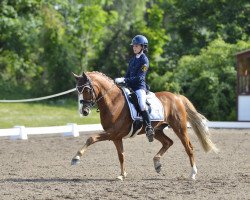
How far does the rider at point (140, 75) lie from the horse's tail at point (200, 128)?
1092mm

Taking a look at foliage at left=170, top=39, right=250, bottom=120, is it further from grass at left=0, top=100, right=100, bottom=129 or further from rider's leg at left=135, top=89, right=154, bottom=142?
rider's leg at left=135, top=89, right=154, bottom=142

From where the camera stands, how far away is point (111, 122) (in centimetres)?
998

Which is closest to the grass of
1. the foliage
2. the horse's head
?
the foliage

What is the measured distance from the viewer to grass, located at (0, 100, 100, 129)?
2286 cm

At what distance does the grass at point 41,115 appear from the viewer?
22.9 m

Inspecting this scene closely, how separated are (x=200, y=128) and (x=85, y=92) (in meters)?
2.42

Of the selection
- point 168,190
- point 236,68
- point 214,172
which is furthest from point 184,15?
point 168,190

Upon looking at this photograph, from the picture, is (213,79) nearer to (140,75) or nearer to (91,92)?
(140,75)

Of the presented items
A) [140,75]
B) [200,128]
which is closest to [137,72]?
[140,75]

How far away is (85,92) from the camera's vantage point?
9.77 m

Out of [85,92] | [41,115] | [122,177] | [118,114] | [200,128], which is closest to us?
[85,92]

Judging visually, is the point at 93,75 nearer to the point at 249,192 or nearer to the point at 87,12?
the point at 249,192

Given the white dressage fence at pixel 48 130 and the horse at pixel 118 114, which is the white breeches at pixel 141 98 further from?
the white dressage fence at pixel 48 130

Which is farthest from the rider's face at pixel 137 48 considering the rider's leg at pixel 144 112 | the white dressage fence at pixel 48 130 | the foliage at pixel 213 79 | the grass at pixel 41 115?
the foliage at pixel 213 79
